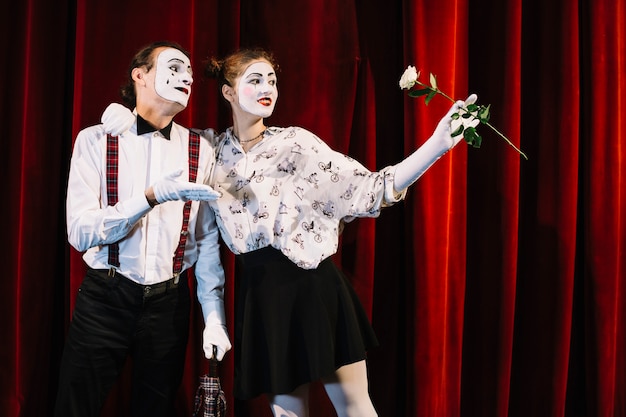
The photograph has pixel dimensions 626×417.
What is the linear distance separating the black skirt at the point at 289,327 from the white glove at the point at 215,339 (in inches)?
1.9

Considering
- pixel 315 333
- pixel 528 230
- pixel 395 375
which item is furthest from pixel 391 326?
pixel 315 333

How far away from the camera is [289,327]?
5.66 feet

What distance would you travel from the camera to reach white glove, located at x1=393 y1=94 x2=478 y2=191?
162cm

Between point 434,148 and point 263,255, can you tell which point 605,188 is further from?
point 263,255

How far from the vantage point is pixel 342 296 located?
5.81 feet

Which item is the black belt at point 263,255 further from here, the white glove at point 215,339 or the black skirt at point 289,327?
the white glove at point 215,339

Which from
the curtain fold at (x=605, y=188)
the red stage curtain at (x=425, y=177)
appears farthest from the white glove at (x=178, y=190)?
the curtain fold at (x=605, y=188)

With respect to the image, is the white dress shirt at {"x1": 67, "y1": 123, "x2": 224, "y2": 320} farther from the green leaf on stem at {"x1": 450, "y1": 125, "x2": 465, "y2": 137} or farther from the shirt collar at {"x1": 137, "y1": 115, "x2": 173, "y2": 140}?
the green leaf on stem at {"x1": 450, "y1": 125, "x2": 465, "y2": 137}

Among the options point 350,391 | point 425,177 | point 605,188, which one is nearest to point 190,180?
point 350,391

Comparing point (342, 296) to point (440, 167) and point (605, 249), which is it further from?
point (605, 249)

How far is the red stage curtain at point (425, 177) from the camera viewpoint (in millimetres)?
2230

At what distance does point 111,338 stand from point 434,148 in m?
0.98

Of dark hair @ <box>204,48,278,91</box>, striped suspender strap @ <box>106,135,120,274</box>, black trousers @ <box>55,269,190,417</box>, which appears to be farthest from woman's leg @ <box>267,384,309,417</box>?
dark hair @ <box>204,48,278,91</box>

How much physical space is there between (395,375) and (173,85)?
1411 millimetres
